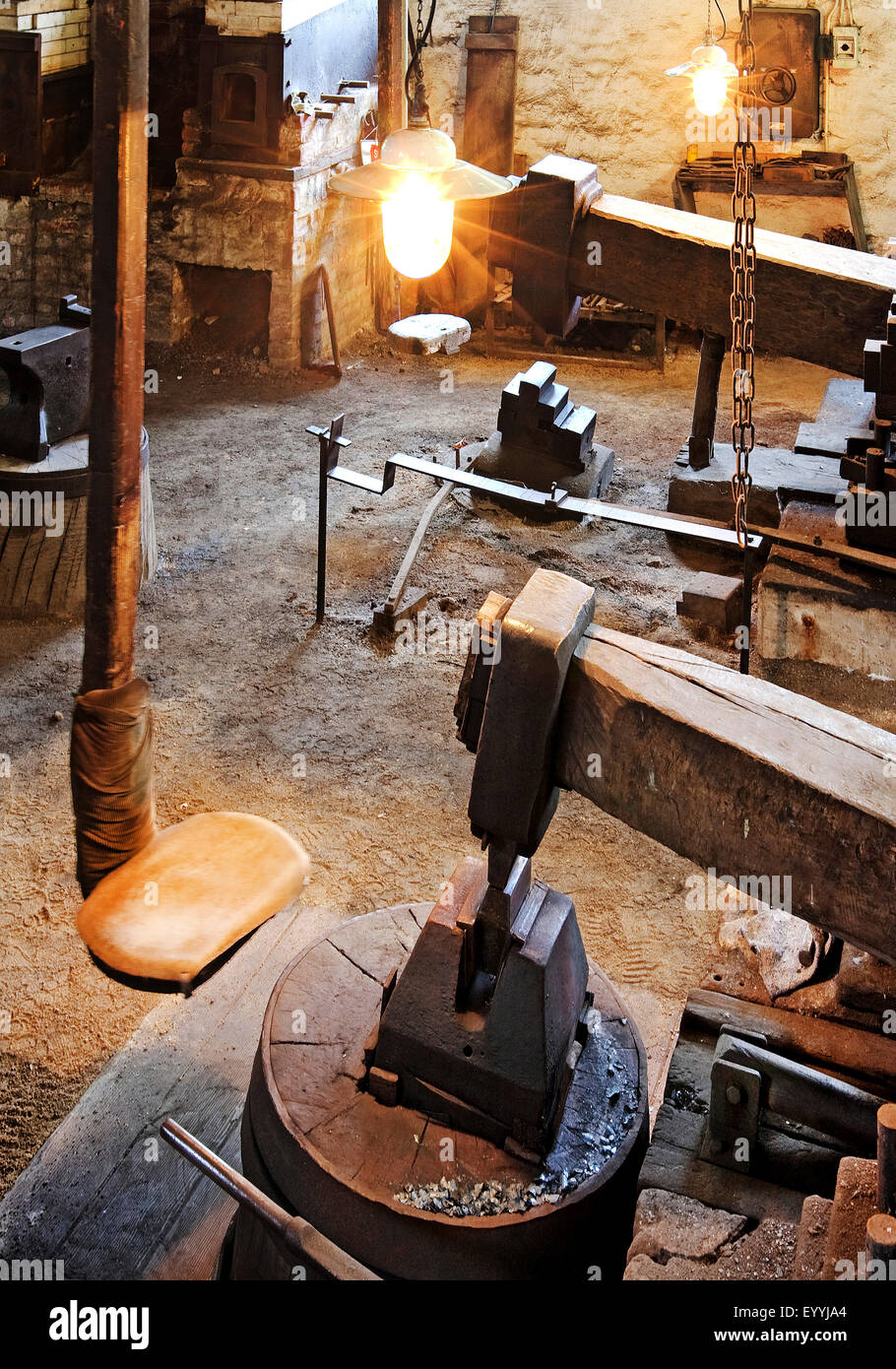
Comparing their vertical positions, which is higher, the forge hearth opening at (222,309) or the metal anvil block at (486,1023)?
the forge hearth opening at (222,309)

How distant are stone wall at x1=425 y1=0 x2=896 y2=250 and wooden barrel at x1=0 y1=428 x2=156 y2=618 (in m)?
6.52

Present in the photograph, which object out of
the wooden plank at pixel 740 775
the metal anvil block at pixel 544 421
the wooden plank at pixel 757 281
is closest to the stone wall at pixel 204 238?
the metal anvil block at pixel 544 421

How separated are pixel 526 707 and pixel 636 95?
10.4 metres

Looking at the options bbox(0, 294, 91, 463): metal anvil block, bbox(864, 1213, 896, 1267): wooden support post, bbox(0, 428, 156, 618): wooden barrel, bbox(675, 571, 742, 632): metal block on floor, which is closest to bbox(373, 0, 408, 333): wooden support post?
bbox(0, 294, 91, 463): metal anvil block

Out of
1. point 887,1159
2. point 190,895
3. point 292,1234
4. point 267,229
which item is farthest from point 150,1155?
point 267,229

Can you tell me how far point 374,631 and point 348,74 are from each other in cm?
646

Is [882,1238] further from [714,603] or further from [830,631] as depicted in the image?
[714,603]

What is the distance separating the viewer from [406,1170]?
2436mm

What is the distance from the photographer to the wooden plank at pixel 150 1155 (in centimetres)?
329

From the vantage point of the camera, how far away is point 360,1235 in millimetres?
2418

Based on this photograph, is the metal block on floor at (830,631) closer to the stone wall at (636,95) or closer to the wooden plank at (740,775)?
the wooden plank at (740,775)

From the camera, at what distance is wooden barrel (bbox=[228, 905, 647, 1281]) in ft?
7.80

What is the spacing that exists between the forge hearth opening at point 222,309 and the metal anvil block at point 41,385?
152 inches

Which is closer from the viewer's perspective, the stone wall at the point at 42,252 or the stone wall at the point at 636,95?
the stone wall at the point at 42,252
